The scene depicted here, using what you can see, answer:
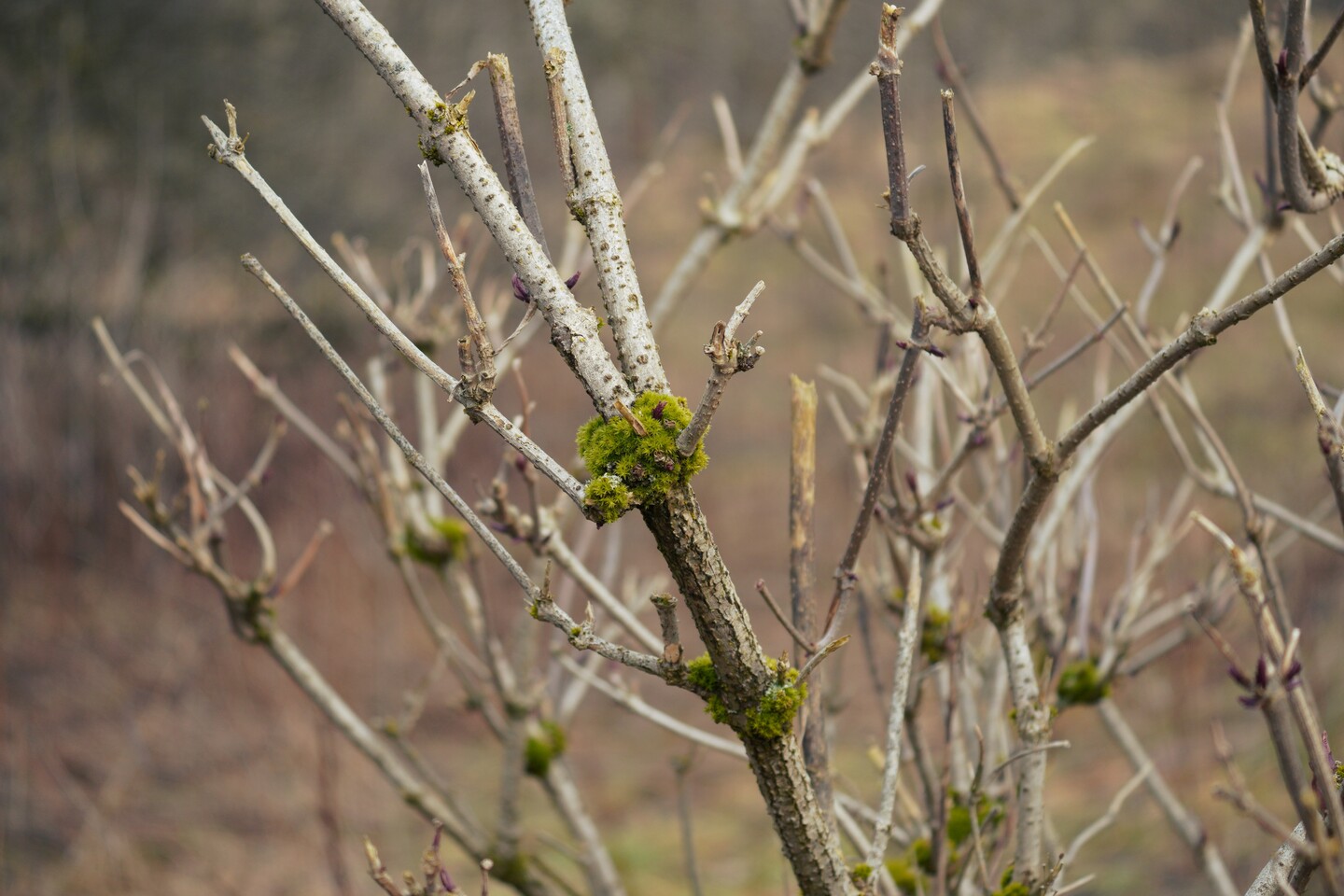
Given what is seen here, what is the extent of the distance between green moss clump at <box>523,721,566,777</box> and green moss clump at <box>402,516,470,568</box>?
397 millimetres

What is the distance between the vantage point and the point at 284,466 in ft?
24.3

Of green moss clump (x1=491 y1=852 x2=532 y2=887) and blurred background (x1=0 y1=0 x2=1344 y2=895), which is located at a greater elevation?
blurred background (x1=0 y1=0 x2=1344 y2=895)

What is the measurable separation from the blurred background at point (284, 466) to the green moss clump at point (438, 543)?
2389 mm

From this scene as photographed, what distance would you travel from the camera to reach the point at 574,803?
1.95m

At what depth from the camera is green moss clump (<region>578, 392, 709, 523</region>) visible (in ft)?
2.98

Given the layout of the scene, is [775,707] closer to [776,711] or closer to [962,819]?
[776,711]

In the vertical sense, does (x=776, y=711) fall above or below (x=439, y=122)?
below

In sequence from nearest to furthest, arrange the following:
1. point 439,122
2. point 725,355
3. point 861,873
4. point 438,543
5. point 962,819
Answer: point 725,355 → point 439,122 → point 861,873 → point 962,819 → point 438,543

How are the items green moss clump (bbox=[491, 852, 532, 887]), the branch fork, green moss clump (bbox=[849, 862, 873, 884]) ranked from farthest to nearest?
green moss clump (bbox=[491, 852, 532, 887]) < green moss clump (bbox=[849, 862, 873, 884]) < the branch fork

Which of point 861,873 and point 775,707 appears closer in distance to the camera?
point 775,707

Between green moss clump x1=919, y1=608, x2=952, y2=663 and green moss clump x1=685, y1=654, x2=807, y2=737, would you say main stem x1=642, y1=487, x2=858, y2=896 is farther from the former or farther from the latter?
green moss clump x1=919, y1=608, x2=952, y2=663

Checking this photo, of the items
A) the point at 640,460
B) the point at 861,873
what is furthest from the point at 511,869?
the point at 640,460

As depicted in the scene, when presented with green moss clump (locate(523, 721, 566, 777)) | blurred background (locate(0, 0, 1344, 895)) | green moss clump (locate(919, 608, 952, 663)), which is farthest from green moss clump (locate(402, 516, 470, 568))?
blurred background (locate(0, 0, 1344, 895))

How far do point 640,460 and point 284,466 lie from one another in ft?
23.3
